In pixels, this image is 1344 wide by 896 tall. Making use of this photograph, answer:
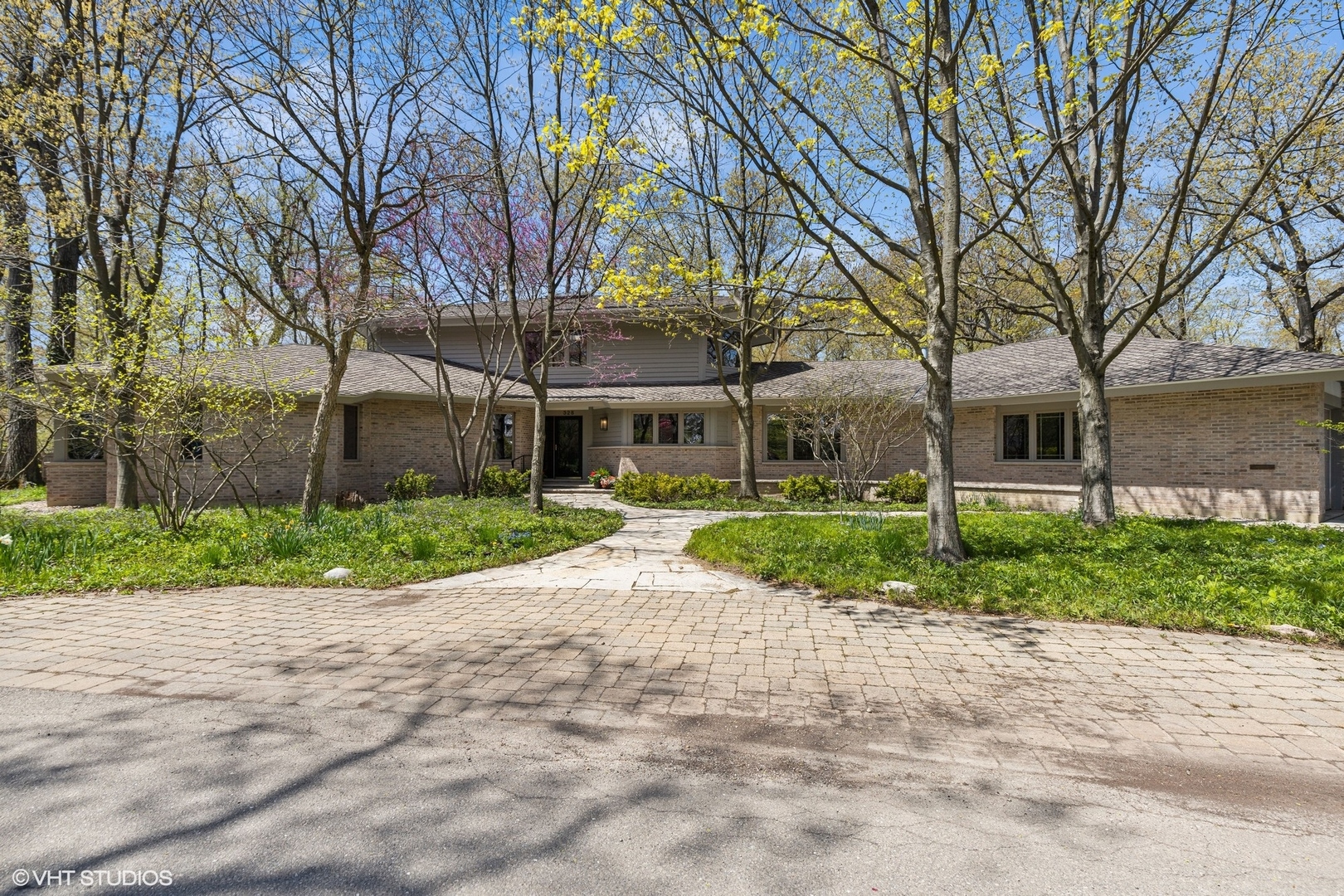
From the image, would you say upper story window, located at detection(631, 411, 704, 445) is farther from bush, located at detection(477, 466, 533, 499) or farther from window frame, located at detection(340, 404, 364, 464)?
window frame, located at detection(340, 404, 364, 464)

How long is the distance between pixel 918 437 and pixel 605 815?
56.3 feet

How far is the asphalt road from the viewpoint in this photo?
2236 millimetres

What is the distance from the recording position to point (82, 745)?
3188 mm

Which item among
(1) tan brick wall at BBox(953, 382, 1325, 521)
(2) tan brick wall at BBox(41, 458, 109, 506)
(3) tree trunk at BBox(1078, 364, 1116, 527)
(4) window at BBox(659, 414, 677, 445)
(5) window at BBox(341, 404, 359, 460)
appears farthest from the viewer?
(4) window at BBox(659, 414, 677, 445)

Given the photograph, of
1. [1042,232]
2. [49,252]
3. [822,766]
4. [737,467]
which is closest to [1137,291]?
[1042,232]

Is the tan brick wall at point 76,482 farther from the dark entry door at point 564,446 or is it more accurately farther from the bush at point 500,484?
the dark entry door at point 564,446

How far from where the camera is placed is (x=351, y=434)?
16453mm

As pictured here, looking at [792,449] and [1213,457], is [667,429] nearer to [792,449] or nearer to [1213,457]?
[792,449]

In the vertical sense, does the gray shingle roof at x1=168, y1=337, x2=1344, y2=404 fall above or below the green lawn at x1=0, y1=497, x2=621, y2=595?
above

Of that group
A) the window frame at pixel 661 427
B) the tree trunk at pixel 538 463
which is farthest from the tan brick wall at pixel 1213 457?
the tree trunk at pixel 538 463

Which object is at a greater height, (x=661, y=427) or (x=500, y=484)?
(x=661, y=427)

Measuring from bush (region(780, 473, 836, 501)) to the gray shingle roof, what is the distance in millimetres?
2460

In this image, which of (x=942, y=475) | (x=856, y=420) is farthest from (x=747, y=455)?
(x=942, y=475)

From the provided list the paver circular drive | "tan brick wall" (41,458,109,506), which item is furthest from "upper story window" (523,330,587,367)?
the paver circular drive
